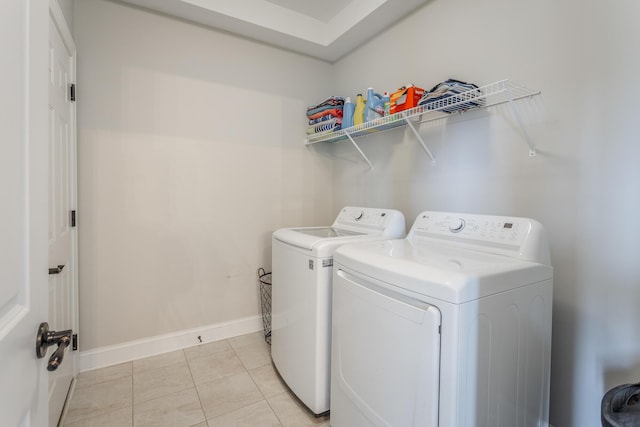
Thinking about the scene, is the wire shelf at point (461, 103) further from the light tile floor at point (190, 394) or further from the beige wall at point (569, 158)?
the light tile floor at point (190, 394)

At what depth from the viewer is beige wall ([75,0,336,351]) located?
2061mm

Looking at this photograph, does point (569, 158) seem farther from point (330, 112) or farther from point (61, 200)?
point (61, 200)

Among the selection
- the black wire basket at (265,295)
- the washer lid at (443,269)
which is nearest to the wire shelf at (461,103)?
the washer lid at (443,269)

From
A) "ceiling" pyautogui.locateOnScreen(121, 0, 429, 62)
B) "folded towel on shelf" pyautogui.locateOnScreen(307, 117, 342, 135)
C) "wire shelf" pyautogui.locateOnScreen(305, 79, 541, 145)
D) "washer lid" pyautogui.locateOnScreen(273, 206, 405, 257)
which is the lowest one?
"washer lid" pyautogui.locateOnScreen(273, 206, 405, 257)

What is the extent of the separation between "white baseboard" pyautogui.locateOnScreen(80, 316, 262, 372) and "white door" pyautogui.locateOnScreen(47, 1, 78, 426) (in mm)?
136

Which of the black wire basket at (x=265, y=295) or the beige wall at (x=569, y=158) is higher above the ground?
the beige wall at (x=569, y=158)

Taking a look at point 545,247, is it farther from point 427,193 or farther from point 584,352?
point 427,193

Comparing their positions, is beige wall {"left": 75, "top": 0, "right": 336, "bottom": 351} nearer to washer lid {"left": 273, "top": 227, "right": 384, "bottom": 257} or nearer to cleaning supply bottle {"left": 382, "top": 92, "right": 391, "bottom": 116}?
washer lid {"left": 273, "top": 227, "right": 384, "bottom": 257}

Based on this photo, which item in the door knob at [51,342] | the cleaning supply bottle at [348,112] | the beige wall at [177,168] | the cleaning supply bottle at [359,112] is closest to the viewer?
the door knob at [51,342]

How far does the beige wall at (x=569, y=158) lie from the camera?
48.6 inches

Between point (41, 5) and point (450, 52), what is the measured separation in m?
1.92

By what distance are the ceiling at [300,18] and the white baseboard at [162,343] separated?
231 cm

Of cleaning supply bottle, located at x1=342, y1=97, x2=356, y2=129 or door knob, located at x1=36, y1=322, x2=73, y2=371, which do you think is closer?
door knob, located at x1=36, y1=322, x2=73, y2=371

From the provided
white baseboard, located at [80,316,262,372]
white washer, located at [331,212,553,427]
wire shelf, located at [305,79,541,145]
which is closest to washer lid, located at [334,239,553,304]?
white washer, located at [331,212,553,427]
